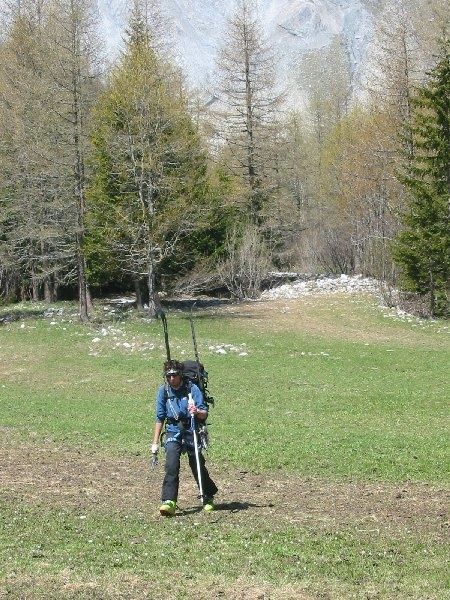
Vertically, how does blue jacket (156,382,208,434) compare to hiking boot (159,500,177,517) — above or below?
above

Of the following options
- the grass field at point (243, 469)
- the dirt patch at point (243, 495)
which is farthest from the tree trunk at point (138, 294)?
the dirt patch at point (243, 495)

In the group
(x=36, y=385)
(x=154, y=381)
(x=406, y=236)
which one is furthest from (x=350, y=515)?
(x=406, y=236)

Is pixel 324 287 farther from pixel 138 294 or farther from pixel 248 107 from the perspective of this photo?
pixel 138 294

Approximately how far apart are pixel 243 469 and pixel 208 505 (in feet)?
11.3

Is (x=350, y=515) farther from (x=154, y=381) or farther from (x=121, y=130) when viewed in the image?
(x=121, y=130)

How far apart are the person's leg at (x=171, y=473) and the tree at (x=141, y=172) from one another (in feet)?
84.9

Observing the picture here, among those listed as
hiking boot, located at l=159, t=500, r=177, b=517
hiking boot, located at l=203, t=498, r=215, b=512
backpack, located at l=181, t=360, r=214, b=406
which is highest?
backpack, located at l=181, t=360, r=214, b=406

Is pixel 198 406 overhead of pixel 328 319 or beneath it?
overhead

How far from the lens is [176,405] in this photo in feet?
35.5

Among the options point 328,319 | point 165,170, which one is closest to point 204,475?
point 328,319

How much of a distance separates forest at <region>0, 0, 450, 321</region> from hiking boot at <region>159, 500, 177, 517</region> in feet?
86.0

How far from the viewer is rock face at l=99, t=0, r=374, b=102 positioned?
147000 millimetres

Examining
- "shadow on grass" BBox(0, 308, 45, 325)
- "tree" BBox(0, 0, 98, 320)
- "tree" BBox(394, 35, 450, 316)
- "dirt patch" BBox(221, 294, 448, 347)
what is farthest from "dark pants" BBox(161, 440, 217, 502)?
"shadow on grass" BBox(0, 308, 45, 325)

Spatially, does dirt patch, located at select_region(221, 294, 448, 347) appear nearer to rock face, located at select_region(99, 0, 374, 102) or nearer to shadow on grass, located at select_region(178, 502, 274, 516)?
shadow on grass, located at select_region(178, 502, 274, 516)
